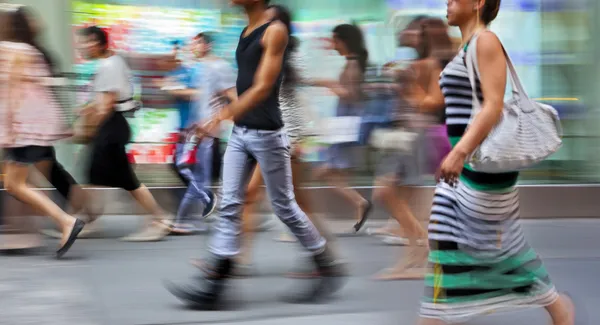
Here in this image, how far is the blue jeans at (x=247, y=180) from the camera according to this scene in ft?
15.5

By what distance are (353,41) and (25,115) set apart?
243 centimetres

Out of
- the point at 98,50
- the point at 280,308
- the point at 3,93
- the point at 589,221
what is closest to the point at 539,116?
the point at 280,308

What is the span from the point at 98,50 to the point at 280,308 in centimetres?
314

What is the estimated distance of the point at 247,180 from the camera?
15.8 feet

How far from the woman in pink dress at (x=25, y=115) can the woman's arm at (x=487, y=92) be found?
3.50m

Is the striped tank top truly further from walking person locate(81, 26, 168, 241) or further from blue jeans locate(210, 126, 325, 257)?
walking person locate(81, 26, 168, 241)

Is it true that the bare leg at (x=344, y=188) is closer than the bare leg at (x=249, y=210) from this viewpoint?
No

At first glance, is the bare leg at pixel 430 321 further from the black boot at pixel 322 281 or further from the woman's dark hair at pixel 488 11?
the black boot at pixel 322 281

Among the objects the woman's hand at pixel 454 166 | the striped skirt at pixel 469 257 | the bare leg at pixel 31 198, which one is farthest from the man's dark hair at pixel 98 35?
the woman's hand at pixel 454 166

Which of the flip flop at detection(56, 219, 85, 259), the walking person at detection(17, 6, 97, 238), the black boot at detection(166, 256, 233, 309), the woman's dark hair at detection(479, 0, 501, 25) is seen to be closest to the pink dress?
the walking person at detection(17, 6, 97, 238)

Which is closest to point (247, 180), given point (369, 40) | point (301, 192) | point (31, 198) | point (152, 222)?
point (301, 192)

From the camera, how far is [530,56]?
8961mm

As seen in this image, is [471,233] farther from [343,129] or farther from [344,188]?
[344,188]

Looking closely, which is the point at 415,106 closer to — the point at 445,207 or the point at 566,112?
the point at 445,207
